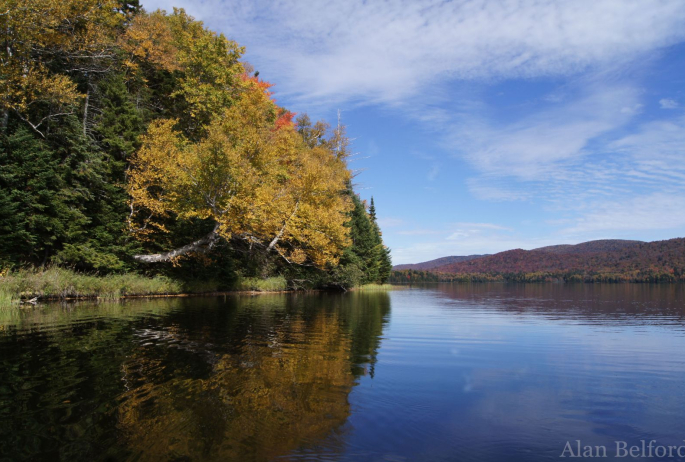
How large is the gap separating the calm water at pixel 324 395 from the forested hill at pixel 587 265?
78.1 meters

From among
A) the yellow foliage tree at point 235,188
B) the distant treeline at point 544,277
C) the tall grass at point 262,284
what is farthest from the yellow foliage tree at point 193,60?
the distant treeline at point 544,277

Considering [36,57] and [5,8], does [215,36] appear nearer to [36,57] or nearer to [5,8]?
[36,57]

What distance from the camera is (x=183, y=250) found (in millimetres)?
29000

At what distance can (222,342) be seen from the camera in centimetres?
1005

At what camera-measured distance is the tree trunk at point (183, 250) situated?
92.3 feet

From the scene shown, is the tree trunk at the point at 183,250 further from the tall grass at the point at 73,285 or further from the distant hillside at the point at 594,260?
the distant hillside at the point at 594,260

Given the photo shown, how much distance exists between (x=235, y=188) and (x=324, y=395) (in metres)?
22.5

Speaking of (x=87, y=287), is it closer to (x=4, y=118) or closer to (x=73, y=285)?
(x=73, y=285)

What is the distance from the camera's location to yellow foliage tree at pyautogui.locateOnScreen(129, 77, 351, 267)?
26.3 m

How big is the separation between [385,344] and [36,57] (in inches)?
1292

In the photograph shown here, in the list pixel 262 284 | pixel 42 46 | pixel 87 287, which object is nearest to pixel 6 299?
pixel 87 287

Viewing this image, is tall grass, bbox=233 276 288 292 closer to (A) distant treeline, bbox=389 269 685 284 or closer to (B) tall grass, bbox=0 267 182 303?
(B) tall grass, bbox=0 267 182 303

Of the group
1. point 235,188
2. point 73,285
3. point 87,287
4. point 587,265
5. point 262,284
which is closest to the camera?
point 73,285

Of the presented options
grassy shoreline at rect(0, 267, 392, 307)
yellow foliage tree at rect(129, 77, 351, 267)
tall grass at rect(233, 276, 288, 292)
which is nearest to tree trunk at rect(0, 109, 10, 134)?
yellow foliage tree at rect(129, 77, 351, 267)
